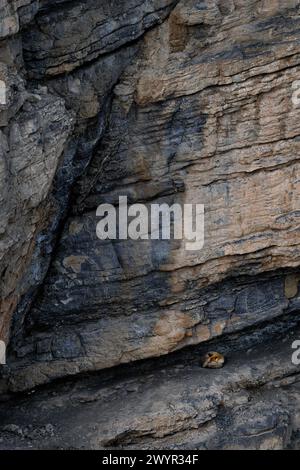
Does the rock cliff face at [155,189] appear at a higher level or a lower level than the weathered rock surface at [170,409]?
higher

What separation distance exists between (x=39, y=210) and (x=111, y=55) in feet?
9.75

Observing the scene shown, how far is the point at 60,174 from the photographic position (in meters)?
15.1

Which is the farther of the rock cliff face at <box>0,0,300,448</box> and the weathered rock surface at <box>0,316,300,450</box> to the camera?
the weathered rock surface at <box>0,316,300,450</box>

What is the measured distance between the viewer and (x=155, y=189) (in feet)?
53.1

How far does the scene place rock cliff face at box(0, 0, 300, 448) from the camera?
14508mm

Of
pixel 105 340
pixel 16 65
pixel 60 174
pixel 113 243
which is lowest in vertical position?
pixel 105 340

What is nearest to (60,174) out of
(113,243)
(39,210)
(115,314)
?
(39,210)

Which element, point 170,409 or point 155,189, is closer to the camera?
point 170,409

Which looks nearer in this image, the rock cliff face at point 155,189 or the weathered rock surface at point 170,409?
the rock cliff face at point 155,189

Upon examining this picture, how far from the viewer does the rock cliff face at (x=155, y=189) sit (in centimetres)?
1451

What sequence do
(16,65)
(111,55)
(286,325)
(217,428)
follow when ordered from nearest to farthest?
(16,65), (111,55), (217,428), (286,325)

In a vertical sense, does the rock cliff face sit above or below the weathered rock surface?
above

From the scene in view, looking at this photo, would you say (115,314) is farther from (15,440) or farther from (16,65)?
(16,65)

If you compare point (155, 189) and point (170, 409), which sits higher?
point (155, 189)
